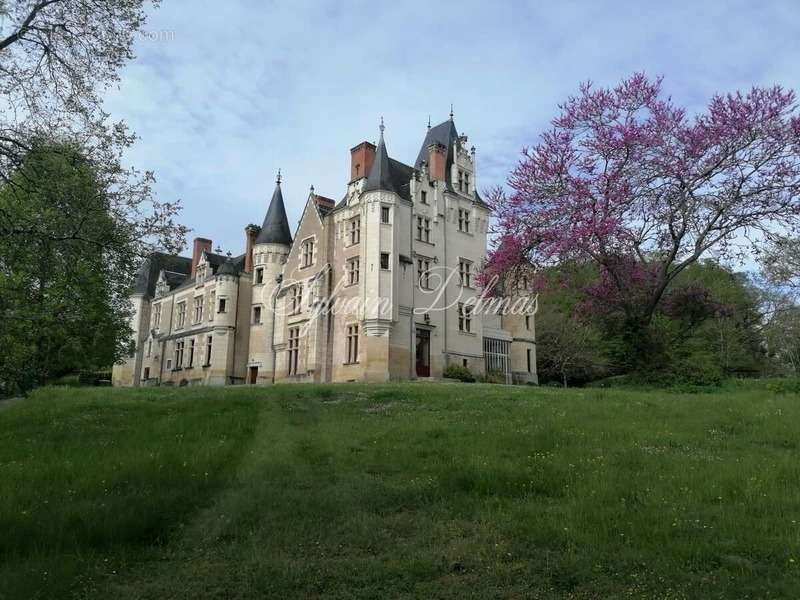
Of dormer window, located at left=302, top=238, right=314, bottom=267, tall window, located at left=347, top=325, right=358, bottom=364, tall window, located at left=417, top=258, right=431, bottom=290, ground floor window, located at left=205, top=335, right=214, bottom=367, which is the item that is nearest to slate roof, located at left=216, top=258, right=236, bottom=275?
ground floor window, located at left=205, top=335, right=214, bottom=367

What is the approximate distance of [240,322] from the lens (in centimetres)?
5072

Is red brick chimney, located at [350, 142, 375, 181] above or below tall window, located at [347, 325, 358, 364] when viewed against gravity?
above

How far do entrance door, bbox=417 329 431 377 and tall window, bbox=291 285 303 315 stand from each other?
29.1ft

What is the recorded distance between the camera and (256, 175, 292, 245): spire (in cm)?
4797

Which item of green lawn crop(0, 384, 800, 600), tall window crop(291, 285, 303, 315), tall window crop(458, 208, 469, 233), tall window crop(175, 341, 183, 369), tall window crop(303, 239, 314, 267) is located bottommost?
green lawn crop(0, 384, 800, 600)

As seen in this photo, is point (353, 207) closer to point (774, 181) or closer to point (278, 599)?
point (774, 181)

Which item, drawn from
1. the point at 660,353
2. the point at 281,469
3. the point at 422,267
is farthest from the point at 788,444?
the point at 422,267

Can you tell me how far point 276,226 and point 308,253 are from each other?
6.76 m

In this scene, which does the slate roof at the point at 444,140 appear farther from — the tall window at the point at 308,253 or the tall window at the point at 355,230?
the tall window at the point at 308,253

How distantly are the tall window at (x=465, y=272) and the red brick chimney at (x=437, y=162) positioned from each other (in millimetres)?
5404

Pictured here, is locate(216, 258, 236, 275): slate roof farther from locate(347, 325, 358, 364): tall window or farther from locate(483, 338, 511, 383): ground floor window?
locate(483, 338, 511, 383): ground floor window

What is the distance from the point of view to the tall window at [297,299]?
4269cm

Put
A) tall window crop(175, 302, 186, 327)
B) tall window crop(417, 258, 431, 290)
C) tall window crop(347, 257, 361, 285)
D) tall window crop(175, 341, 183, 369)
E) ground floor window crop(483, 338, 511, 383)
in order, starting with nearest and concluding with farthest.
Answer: tall window crop(347, 257, 361, 285) → tall window crop(417, 258, 431, 290) → ground floor window crop(483, 338, 511, 383) → tall window crop(175, 341, 183, 369) → tall window crop(175, 302, 186, 327)

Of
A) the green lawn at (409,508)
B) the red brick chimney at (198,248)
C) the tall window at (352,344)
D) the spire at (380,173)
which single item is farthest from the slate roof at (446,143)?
the green lawn at (409,508)
